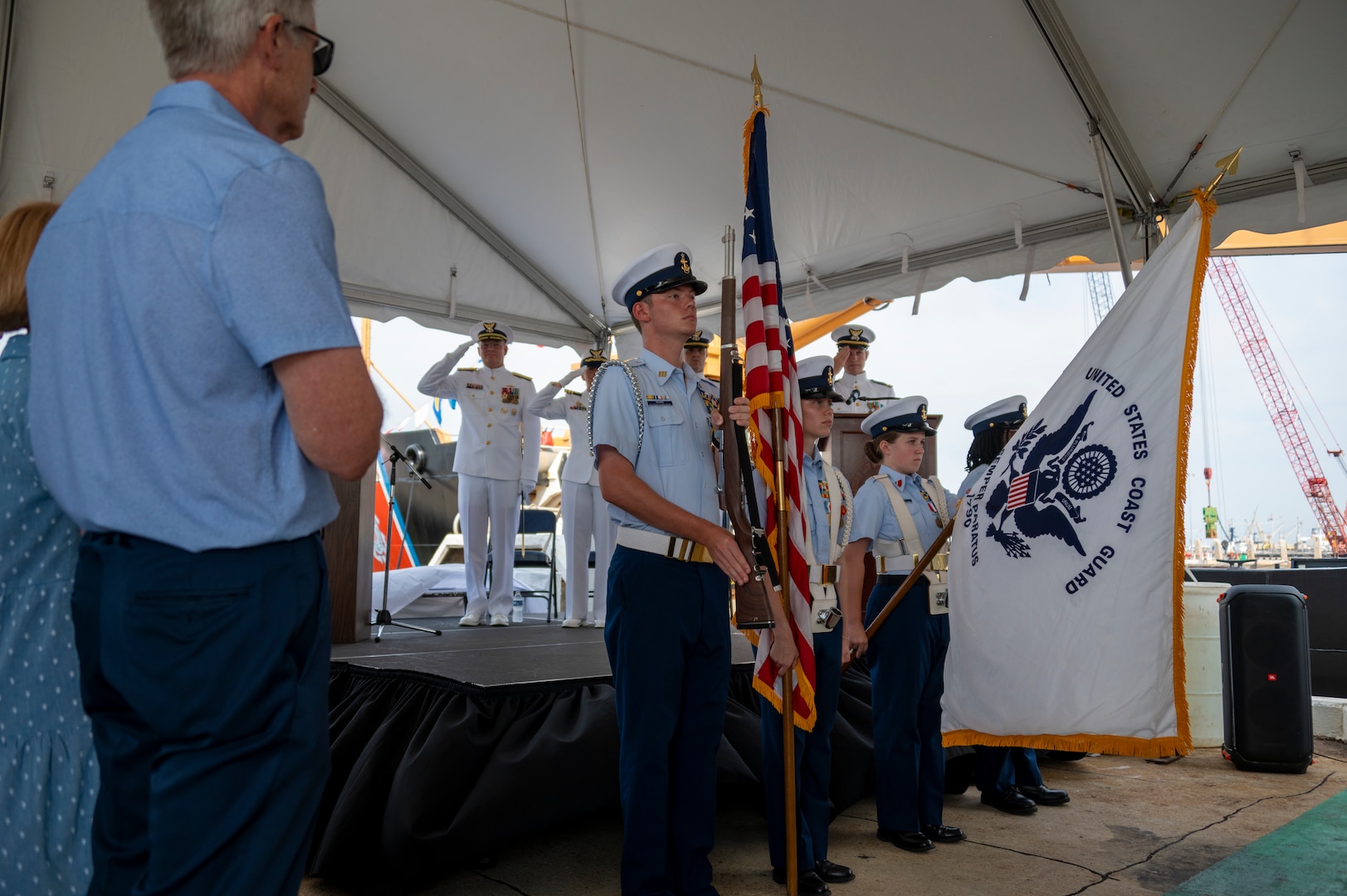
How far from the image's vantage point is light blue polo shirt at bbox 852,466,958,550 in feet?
11.8

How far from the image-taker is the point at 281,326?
3.37 feet

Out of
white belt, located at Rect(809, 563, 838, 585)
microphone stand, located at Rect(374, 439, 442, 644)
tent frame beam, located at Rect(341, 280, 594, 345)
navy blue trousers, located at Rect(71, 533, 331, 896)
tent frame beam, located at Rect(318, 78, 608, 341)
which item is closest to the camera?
navy blue trousers, located at Rect(71, 533, 331, 896)

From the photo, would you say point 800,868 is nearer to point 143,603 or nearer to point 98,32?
point 143,603

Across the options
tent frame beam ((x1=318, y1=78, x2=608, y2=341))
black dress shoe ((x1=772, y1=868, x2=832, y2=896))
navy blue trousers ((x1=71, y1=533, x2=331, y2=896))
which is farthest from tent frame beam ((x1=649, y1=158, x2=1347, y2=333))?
navy blue trousers ((x1=71, y1=533, x2=331, y2=896))

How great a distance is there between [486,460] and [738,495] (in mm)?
4211

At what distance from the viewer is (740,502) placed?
2.50 m

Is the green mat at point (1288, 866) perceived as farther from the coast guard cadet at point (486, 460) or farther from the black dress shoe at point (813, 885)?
the coast guard cadet at point (486, 460)

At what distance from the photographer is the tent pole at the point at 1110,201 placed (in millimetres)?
4258

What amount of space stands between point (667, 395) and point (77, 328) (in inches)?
65.2

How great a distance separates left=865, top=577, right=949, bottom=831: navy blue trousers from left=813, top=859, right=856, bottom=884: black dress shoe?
0.50 m

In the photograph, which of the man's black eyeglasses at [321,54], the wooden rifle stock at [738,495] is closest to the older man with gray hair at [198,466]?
the man's black eyeglasses at [321,54]

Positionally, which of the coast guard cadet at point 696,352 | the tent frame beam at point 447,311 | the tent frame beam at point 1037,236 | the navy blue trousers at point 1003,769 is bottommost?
the navy blue trousers at point 1003,769

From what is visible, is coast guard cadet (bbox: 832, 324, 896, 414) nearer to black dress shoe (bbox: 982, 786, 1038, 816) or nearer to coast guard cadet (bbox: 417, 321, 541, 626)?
coast guard cadet (bbox: 417, 321, 541, 626)

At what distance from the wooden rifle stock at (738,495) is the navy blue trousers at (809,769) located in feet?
1.86
